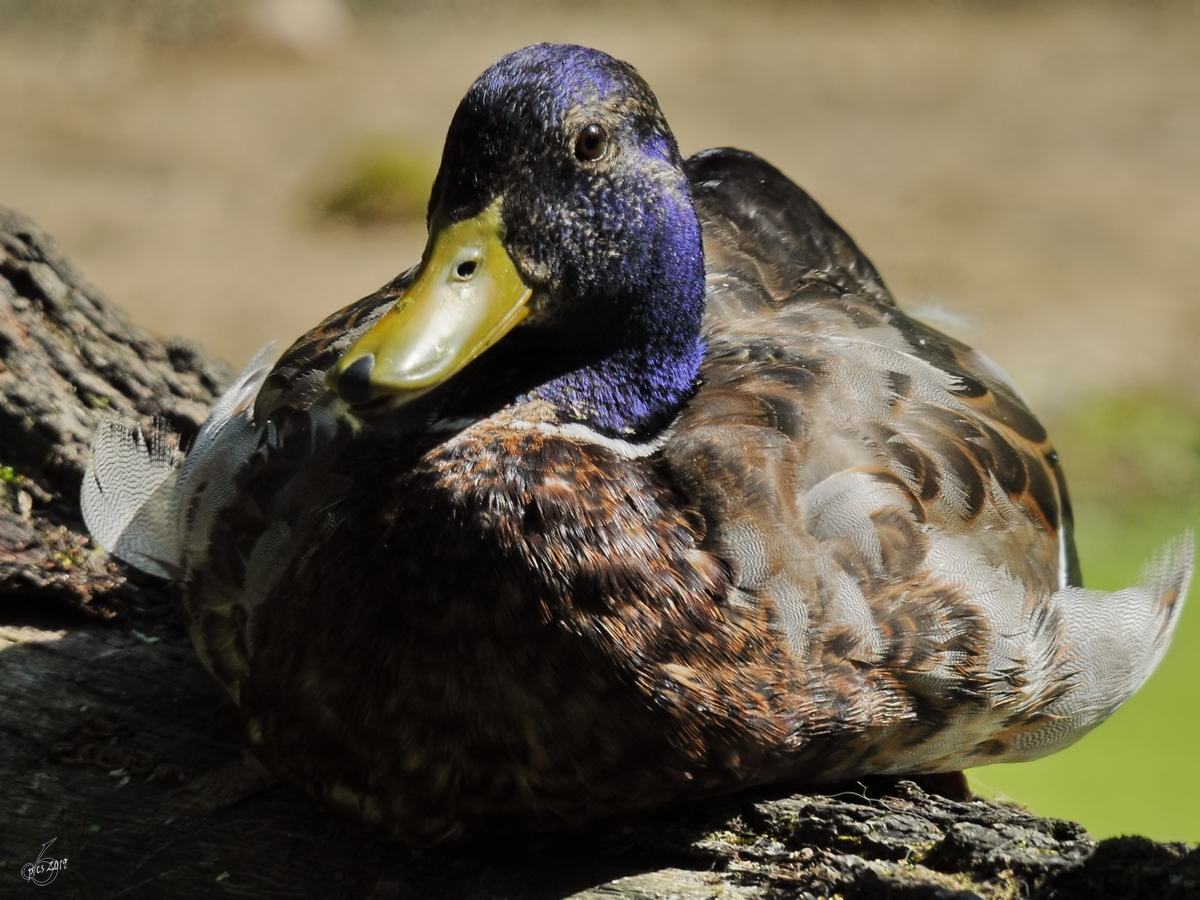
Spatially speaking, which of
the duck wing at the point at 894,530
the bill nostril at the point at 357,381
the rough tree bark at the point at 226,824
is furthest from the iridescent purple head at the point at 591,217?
the rough tree bark at the point at 226,824

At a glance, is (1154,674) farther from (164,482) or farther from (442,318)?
(442,318)

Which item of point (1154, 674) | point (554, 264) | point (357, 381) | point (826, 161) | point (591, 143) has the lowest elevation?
point (357, 381)

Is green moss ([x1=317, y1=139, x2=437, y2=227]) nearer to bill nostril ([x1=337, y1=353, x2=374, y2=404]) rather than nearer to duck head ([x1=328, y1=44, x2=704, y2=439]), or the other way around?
duck head ([x1=328, y1=44, x2=704, y2=439])

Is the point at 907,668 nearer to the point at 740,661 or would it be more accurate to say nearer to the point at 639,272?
the point at 740,661

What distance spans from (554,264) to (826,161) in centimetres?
822

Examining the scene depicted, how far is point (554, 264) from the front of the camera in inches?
89.4

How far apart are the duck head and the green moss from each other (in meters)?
6.91

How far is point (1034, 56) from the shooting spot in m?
11.9

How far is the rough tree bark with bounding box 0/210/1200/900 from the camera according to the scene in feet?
7.25

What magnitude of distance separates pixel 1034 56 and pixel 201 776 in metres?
11.0

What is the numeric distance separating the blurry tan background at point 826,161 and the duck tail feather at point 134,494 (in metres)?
2.35
